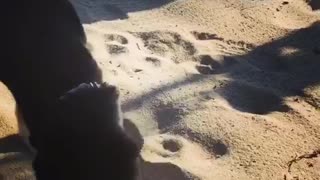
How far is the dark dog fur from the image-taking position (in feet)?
6.59

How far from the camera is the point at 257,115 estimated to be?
10.9 feet

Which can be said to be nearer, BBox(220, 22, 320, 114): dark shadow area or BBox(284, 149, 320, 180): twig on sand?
BBox(284, 149, 320, 180): twig on sand

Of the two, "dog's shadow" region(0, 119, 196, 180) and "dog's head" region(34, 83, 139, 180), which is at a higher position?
"dog's head" region(34, 83, 139, 180)

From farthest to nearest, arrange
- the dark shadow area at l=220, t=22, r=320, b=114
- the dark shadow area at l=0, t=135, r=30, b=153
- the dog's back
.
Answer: the dark shadow area at l=220, t=22, r=320, b=114 < the dark shadow area at l=0, t=135, r=30, b=153 < the dog's back

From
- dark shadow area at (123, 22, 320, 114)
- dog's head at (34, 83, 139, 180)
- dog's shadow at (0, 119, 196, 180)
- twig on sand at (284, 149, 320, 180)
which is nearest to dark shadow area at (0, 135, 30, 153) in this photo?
dog's shadow at (0, 119, 196, 180)

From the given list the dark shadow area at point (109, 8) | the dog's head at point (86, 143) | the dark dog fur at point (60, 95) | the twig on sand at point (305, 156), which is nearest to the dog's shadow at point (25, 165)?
the twig on sand at point (305, 156)

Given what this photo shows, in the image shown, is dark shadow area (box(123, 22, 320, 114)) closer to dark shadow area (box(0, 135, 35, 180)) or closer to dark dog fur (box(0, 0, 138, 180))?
dark shadow area (box(0, 135, 35, 180))

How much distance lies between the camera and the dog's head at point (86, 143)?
2.00m

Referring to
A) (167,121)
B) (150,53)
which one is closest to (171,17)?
(150,53)

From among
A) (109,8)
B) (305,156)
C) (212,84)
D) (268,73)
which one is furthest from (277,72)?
(109,8)

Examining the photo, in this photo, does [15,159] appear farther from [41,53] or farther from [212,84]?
[212,84]

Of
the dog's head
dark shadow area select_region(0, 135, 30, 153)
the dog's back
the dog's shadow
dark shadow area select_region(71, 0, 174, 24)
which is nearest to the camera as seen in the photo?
the dog's head

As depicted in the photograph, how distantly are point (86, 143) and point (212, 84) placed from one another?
1.73 m

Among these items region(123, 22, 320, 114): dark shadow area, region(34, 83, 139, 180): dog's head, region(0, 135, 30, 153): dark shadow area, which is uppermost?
region(34, 83, 139, 180): dog's head
